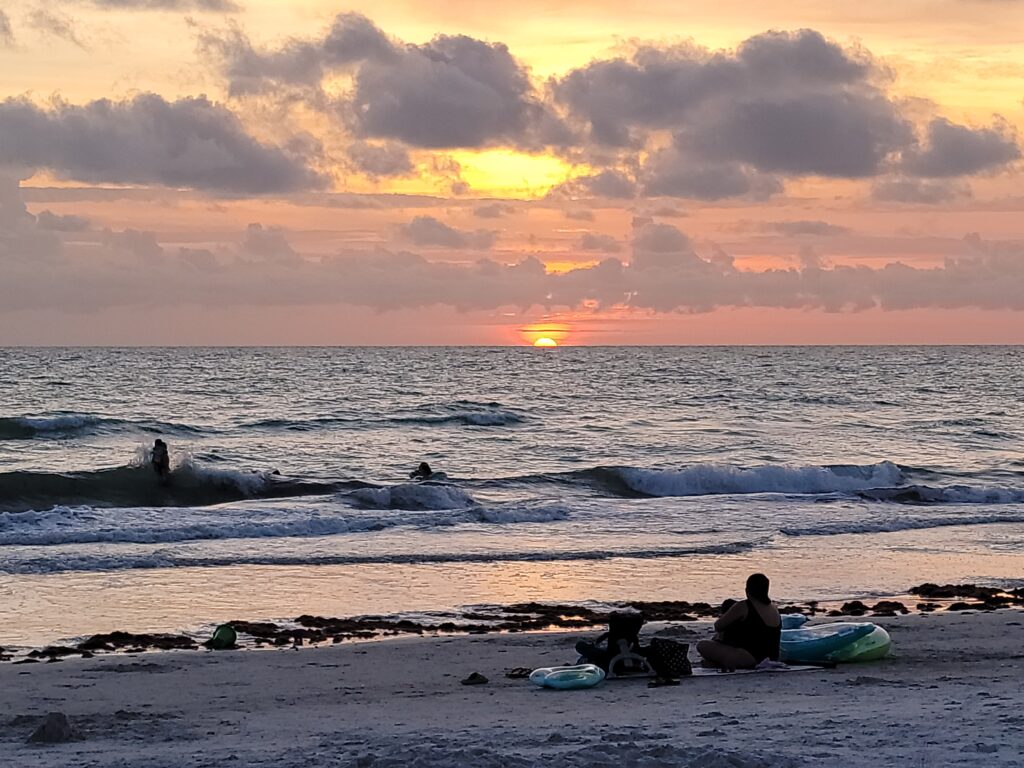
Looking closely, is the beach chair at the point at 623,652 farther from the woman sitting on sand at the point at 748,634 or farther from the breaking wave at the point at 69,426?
the breaking wave at the point at 69,426

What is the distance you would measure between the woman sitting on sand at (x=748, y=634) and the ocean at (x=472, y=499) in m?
4.79

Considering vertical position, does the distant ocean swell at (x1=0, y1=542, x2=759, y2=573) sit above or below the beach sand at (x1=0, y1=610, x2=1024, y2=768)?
below

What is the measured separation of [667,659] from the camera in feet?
37.9

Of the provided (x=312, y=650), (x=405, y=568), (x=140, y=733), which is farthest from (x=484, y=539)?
(x=140, y=733)

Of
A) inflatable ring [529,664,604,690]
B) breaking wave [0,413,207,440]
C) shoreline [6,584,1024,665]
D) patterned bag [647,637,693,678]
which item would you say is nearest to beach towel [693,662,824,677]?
patterned bag [647,637,693,678]

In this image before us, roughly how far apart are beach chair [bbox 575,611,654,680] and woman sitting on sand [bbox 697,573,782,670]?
0.77 m

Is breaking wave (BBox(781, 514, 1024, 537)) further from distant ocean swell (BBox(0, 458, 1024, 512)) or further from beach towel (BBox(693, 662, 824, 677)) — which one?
Answer: beach towel (BBox(693, 662, 824, 677))

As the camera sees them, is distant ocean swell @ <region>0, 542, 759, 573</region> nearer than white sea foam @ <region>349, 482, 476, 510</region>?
Yes

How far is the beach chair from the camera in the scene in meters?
11.6

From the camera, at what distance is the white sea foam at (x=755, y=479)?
1426 inches

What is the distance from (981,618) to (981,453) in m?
31.1

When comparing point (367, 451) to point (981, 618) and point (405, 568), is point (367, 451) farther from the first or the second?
point (981, 618)

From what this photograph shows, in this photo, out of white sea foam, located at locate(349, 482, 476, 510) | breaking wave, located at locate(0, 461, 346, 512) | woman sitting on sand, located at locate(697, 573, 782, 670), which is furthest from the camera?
breaking wave, located at locate(0, 461, 346, 512)

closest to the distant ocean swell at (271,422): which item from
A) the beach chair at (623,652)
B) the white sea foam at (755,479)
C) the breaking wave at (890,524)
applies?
the white sea foam at (755,479)
